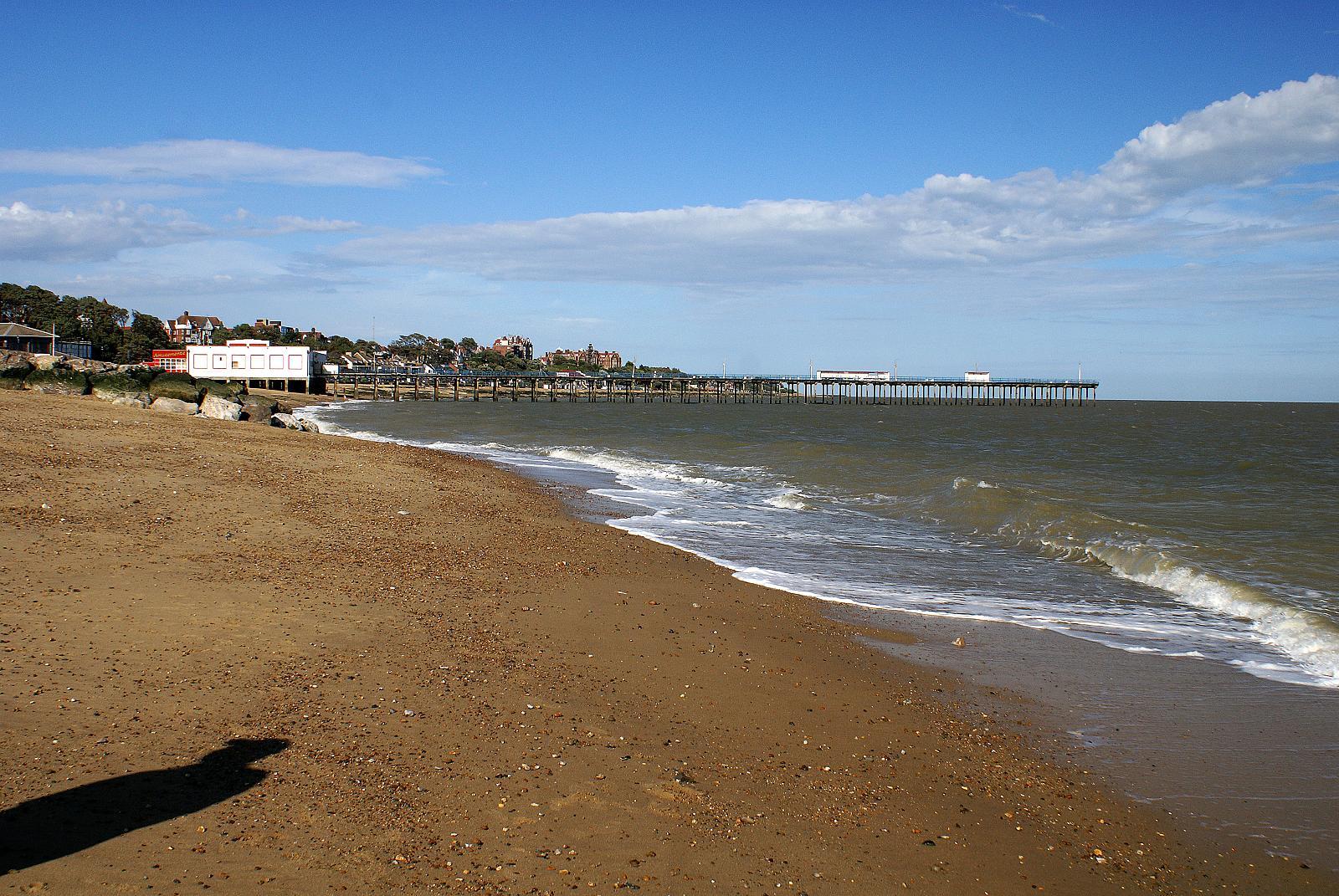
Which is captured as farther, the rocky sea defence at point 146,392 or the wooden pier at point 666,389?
the wooden pier at point 666,389

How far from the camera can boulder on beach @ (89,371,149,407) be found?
26.9 meters

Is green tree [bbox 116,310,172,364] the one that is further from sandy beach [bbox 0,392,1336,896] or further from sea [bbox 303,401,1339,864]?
sandy beach [bbox 0,392,1336,896]

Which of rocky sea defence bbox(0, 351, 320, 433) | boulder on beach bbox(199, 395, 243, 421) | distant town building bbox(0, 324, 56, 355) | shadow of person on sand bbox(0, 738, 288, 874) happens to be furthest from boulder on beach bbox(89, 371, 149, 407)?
distant town building bbox(0, 324, 56, 355)

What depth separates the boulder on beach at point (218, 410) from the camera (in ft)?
91.1

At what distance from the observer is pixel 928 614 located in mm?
9328

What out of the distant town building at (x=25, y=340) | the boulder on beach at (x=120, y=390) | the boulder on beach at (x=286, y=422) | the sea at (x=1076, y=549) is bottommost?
the sea at (x=1076, y=549)

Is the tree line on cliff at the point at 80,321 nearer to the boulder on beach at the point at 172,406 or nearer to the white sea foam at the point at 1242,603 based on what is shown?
the boulder on beach at the point at 172,406

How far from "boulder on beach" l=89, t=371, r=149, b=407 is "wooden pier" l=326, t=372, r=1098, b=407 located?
7463 cm

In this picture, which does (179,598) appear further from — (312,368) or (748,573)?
(312,368)

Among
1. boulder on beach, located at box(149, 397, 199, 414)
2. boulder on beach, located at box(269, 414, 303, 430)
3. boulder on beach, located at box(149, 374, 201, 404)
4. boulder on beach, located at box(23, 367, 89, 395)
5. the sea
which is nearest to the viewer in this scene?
the sea

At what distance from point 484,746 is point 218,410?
26897 mm

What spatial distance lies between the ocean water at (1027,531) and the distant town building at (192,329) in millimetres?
124875

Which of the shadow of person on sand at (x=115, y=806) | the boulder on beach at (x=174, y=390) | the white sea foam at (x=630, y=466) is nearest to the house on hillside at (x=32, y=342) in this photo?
the boulder on beach at (x=174, y=390)

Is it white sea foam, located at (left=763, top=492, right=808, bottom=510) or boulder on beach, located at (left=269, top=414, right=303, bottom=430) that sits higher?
boulder on beach, located at (left=269, top=414, right=303, bottom=430)
